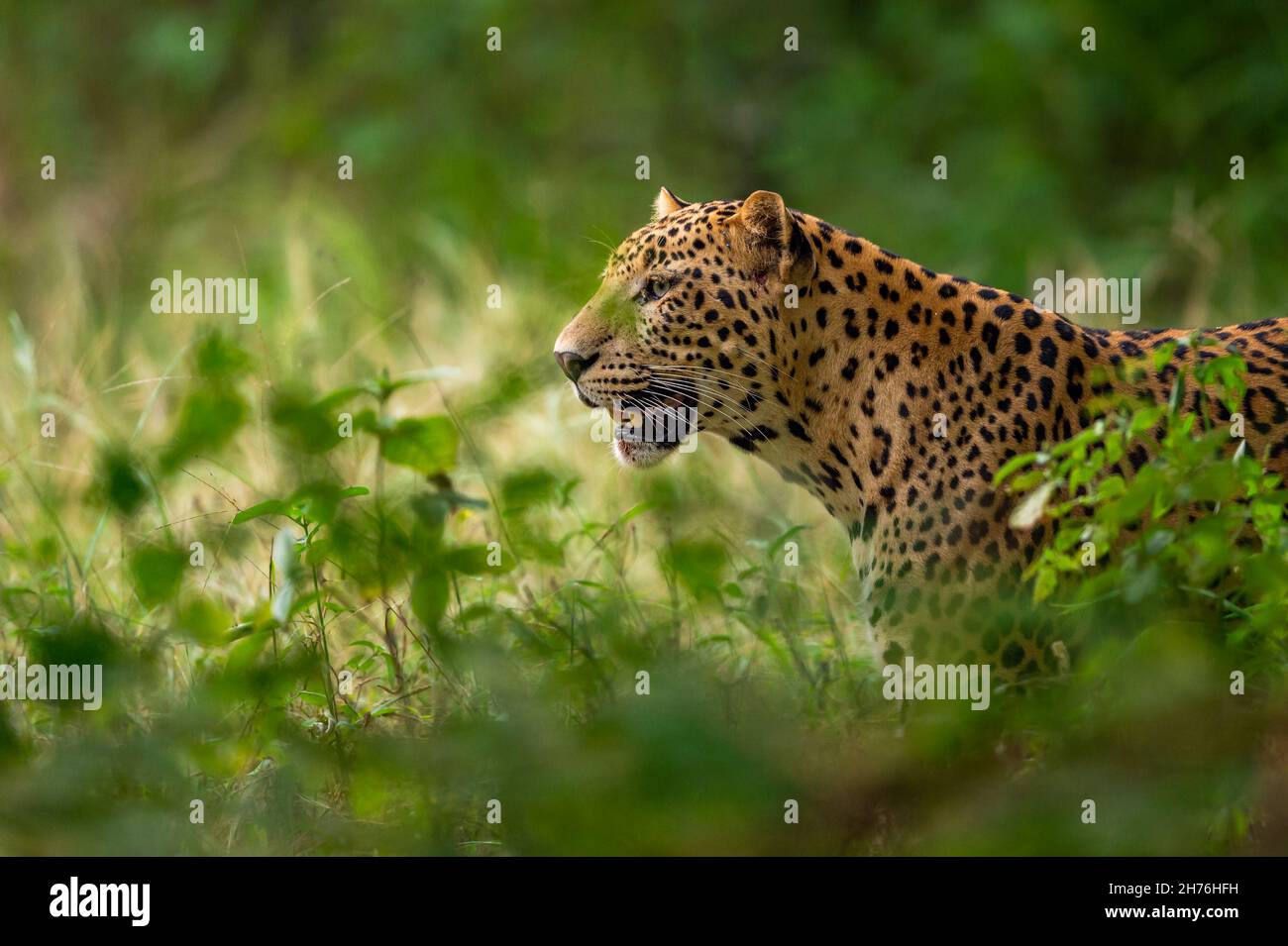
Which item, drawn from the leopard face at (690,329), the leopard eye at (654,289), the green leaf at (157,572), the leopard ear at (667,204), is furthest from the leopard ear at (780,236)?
the green leaf at (157,572)

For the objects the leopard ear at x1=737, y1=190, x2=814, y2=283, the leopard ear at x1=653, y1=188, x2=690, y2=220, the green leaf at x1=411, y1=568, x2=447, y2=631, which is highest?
the leopard ear at x1=653, y1=188, x2=690, y2=220

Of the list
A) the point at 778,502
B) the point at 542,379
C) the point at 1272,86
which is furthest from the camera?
the point at 1272,86

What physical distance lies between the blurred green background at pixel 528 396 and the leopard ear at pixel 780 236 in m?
0.99

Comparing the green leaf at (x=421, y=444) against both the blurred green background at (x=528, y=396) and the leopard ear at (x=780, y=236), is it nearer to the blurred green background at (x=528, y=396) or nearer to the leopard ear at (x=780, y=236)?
the blurred green background at (x=528, y=396)

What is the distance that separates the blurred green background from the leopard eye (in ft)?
1.78

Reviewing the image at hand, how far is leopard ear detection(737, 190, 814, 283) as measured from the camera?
613 cm

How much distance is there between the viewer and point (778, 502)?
8.72 meters

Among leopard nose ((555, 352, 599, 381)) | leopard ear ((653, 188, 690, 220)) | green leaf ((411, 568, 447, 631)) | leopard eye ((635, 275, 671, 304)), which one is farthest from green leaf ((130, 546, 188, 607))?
leopard ear ((653, 188, 690, 220))

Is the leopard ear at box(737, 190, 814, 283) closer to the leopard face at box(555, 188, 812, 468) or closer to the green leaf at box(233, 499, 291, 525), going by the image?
the leopard face at box(555, 188, 812, 468)

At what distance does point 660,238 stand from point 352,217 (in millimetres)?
9188

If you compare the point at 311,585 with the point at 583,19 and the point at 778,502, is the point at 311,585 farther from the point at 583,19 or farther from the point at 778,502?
the point at 583,19

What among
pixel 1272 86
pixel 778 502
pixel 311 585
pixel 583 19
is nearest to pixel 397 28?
pixel 583 19

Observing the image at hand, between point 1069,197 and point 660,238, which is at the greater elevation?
point 1069,197

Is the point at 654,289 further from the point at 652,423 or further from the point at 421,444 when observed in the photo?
→ the point at 421,444
